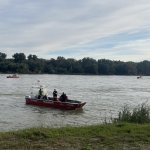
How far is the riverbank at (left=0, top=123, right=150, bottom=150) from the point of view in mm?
8227

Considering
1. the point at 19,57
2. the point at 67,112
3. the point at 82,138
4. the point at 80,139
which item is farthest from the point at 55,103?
the point at 19,57

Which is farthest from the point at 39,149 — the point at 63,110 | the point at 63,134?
the point at 63,110

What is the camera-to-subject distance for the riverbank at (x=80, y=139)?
823 centimetres

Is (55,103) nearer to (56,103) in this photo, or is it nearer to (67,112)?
(56,103)

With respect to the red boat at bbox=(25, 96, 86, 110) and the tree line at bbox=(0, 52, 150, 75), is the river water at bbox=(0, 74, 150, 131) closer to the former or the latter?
the red boat at bbox=(25, 96, 86, 110)

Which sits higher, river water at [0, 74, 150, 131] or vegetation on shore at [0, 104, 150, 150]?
vegetation on shore at [0, 104, 150, 150]

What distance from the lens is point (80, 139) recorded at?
897cm

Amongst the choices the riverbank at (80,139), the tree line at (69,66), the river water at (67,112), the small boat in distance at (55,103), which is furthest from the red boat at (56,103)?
the tree line at (69,66)

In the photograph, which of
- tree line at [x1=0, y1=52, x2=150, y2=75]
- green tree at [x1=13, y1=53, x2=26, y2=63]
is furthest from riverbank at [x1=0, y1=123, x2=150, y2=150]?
green tree at [x1=13, y1=53, x2=26, y2=63]

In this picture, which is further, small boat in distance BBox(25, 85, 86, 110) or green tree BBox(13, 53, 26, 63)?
green tree BBox(13, 53, 26, 63)

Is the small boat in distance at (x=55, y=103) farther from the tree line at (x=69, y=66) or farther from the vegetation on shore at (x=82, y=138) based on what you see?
the tree line at (x=69, y=66)

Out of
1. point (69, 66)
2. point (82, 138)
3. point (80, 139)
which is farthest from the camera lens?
point (69, 66)

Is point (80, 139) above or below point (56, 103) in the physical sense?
above

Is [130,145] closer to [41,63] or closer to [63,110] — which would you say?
[63,110]
